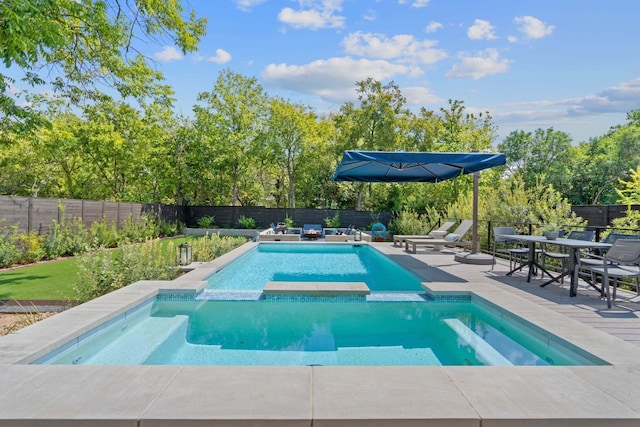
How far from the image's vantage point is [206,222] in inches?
776

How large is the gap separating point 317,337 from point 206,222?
54.6 feet

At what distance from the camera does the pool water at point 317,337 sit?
3.59 metres

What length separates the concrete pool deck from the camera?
212 cm

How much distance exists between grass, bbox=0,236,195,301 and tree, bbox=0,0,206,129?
3138mm

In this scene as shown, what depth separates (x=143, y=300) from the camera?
193 inches

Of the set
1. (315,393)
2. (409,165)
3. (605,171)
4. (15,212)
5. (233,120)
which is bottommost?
(315,393)

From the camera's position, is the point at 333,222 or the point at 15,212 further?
the point at 333,222

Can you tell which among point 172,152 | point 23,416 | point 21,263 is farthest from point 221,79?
point 23,416

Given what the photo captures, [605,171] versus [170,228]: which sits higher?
[605,171]

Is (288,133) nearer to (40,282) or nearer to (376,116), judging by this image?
(376,116)

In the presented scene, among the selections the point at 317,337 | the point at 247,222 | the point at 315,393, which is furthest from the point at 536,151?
the point at 315,393

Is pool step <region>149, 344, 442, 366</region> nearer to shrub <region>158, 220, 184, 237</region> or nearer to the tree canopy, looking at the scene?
the tree canopy

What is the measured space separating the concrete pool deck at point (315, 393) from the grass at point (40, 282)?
2.67 metres

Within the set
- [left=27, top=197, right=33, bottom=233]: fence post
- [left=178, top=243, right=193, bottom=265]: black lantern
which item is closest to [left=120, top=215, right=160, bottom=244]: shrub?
[left=27, top=197, right=33, bottom=233]: fence post
